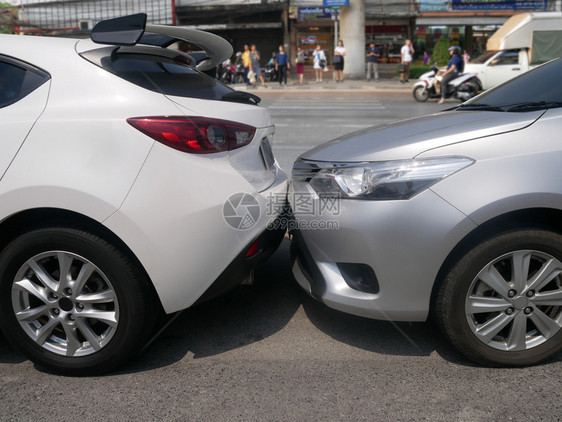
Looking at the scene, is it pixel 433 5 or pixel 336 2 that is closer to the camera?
pixel 336 2

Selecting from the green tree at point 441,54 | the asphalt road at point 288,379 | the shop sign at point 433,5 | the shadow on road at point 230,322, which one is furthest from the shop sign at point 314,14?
the asphalt road at point 288,379

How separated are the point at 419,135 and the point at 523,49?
18306 millimetres

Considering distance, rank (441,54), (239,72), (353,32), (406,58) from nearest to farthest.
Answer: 1. (406,58)
2. (353,32)
3. (441,54)
4. (239,72)

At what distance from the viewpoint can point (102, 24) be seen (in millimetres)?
2691

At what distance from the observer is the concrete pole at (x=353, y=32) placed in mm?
25531

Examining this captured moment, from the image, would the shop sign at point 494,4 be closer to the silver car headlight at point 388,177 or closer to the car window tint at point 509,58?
the car window tint at point 509,58

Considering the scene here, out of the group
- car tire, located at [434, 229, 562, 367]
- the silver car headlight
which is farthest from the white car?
car tire, located at [434, 229, 562, 367]

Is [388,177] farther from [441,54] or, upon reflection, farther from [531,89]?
[441,54]

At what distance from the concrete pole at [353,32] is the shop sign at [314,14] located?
20.3 ft

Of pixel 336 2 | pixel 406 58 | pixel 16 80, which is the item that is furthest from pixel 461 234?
pixel 336 2

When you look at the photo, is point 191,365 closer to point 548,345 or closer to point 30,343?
point 30,343

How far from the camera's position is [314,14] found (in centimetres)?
3184

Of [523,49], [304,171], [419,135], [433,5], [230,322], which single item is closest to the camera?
[419,135]

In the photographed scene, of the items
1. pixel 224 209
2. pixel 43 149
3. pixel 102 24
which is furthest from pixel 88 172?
pixel 102 24
